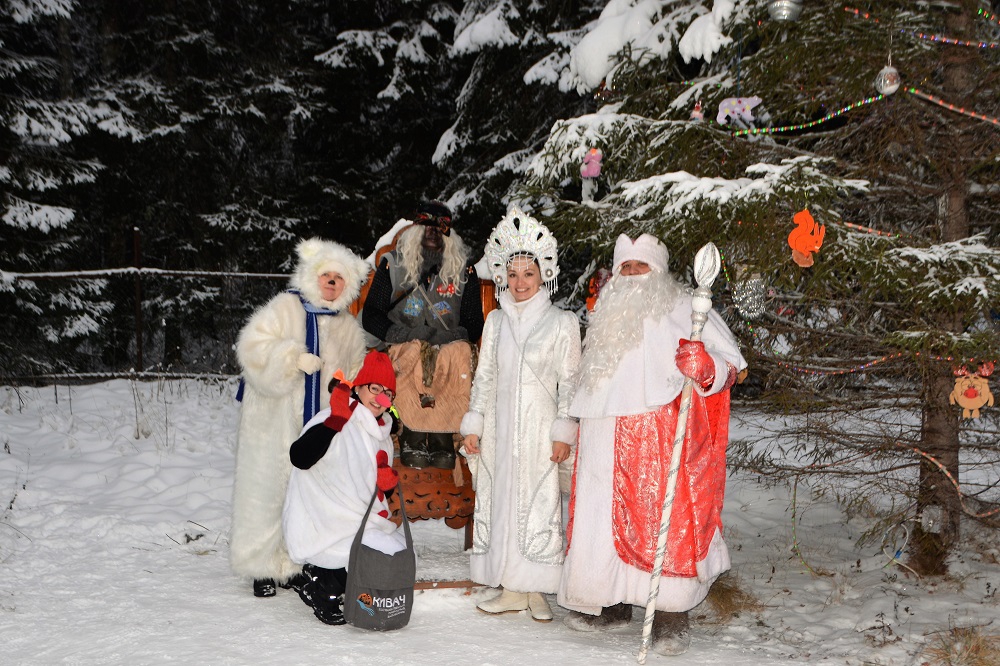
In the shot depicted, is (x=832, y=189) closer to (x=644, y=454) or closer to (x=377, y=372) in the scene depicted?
(x=644, y=454)

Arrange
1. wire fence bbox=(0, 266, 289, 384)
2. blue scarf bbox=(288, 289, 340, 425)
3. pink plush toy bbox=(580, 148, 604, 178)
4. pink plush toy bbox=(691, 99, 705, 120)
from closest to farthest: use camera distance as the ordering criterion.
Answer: blue scarf bbox=(288, 289, 340, 425) → pink plush toy bbox=(691, 99, 705, 120) → pink plush toy bbox=(580, 148, 604, 178) → wire fence bbox=(0, 266, 289, 384)

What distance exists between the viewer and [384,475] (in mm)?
4246

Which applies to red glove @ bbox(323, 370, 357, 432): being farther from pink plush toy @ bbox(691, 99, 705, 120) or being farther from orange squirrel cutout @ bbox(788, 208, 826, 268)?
pink plush toy @ bbox(691, 99, 705, 120)

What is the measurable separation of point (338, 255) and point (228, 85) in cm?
1195

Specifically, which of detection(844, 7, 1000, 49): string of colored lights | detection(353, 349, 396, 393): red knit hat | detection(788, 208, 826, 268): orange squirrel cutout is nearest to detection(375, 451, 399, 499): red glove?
detection(353, 349, 396, 393): red knit hat

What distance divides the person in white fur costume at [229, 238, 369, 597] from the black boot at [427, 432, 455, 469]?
0.63 meters

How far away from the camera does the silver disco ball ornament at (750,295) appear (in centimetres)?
466

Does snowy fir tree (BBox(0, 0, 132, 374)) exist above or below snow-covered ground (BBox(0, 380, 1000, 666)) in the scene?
above

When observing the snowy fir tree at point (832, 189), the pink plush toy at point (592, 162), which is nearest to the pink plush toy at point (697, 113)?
the snowy fir tree at point (832, 189)

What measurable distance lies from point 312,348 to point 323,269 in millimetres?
452

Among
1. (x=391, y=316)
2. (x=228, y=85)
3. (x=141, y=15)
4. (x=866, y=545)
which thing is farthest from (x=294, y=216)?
(x=866, y=545)

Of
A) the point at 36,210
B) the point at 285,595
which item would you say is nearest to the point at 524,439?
the point at 285,595

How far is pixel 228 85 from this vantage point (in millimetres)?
15336

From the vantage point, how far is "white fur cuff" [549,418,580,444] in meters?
4.27
